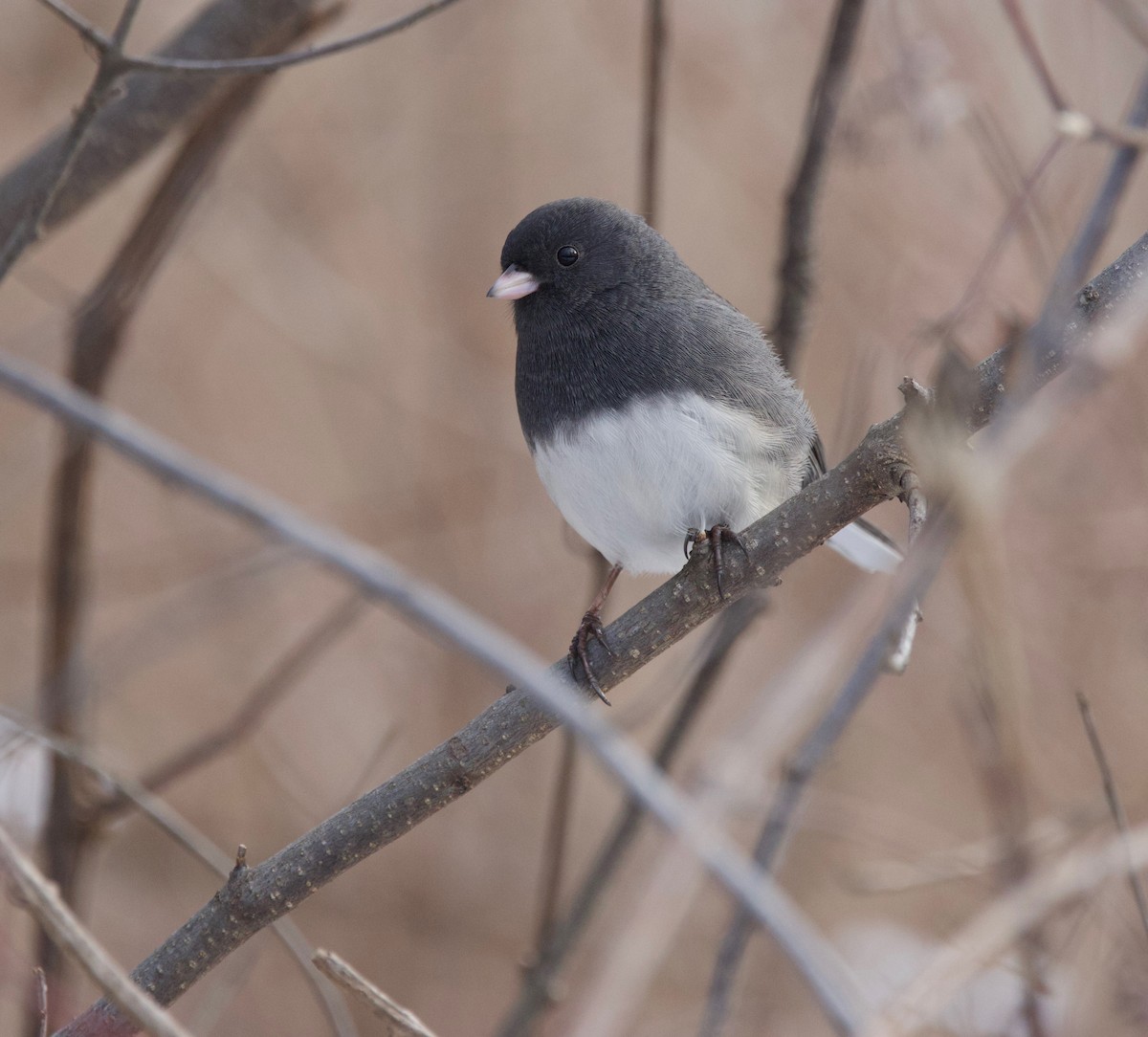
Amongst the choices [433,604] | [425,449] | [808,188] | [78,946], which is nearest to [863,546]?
[808,188]

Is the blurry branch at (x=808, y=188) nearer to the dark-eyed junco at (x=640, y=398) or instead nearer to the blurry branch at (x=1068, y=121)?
the dark-eyed junco at (x=640, y=398)

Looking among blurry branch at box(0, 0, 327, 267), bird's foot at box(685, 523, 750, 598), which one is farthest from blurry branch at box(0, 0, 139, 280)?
bird's foot at box(685, 523, 750, 598)

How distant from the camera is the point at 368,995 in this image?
1202 millimetres

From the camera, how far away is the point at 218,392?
14.2 ft

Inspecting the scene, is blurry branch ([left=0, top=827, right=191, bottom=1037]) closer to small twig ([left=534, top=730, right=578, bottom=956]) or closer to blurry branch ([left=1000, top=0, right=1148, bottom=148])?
blurry branch ([left=1000, top=0, right=1148, bottom=148])

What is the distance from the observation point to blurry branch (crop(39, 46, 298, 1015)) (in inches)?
92.7

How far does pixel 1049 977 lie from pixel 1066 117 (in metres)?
1.18

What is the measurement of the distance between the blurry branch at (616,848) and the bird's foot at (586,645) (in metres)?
0.46

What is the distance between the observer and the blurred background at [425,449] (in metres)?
3.89

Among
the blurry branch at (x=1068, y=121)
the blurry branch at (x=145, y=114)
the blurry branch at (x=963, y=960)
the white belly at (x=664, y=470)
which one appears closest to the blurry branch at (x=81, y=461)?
the blurry branch at (x=145, y=114)

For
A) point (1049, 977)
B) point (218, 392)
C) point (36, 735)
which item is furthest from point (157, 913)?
point (1049, 977)

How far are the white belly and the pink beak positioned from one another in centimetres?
31

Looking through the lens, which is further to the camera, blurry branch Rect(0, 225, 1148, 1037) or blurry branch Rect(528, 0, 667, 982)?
blurry branch Rect(528, 0, 667, 982)

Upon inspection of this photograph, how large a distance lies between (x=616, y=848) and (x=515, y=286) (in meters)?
1.14
